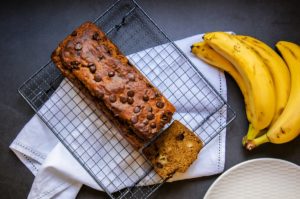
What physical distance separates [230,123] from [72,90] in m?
0.89

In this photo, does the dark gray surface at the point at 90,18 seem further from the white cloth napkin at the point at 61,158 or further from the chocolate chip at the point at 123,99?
the chocolate chip at the point at 123,99

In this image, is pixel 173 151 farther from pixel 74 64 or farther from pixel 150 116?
pixel 74 64

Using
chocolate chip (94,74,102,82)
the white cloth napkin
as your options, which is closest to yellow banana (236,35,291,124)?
the white cloth napkin

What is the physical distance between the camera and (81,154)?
89.7 inches

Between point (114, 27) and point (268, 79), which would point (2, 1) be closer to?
point (114, 27)

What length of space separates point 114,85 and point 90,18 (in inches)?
21.6

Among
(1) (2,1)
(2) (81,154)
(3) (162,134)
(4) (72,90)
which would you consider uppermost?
(1) (2,1)

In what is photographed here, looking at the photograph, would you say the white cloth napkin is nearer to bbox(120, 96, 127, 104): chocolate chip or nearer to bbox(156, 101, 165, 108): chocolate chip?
bbox(156, 101, 165, 108): chocolate chip

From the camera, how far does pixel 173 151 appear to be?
7.22ft

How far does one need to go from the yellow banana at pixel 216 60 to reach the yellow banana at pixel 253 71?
3.1 inches

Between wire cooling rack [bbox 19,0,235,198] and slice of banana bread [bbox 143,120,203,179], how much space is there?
99 millimetres

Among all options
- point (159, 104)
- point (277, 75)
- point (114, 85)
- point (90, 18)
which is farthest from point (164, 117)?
point (90, 18)

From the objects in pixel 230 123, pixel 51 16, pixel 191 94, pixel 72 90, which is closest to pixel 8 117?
pixel 72 90

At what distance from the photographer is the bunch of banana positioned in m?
2.18
